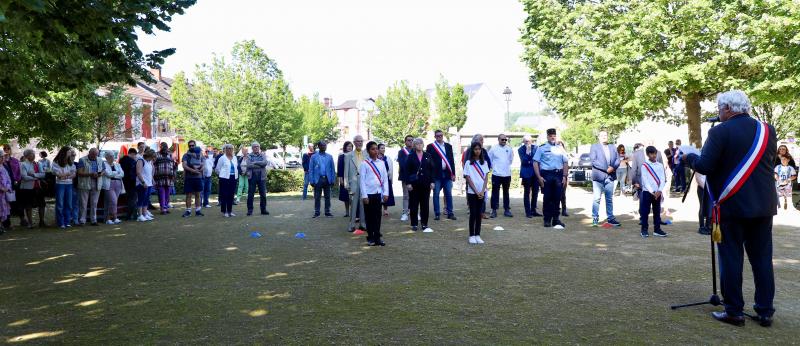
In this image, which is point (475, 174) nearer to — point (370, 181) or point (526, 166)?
point (370, 181)

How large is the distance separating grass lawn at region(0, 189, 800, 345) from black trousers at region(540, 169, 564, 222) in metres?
1.06

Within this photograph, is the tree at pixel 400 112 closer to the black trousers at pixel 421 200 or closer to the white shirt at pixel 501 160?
the white shirt at pixel 501 160

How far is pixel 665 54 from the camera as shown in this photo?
21.9m

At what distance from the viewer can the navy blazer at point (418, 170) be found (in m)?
11.6

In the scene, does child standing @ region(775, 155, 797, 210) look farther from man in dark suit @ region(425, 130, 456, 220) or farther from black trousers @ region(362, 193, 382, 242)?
black trousers @ region(362, 193, 382, 242)

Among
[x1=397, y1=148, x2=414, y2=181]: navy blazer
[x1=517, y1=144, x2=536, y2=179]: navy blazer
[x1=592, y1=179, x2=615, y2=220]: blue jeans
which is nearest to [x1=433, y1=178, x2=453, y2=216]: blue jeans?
[x1=397, y1=148, x2=414, y2=181]: navy blazer

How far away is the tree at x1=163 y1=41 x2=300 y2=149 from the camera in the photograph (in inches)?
1582

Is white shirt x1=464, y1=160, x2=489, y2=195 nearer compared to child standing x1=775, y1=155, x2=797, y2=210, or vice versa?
white shirt x1=464, y1=160, x2=489, y2=195

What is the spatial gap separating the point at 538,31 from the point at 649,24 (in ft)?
19.7

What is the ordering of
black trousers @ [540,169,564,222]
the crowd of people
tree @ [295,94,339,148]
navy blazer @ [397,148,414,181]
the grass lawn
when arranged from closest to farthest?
the grass lawn < black trousers @ [540,169,564,222] < navy blazer @ [397,148,414,181] < the crowd of people < tree @ [295,94,339,148]

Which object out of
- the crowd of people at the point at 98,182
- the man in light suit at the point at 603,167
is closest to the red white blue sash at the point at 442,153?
the man in light suit at the point at 603,167

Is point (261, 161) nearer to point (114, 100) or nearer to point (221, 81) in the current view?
point (114, 100)

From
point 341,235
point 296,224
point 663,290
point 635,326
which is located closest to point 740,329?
point 635,326

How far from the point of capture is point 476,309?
18.7ft
